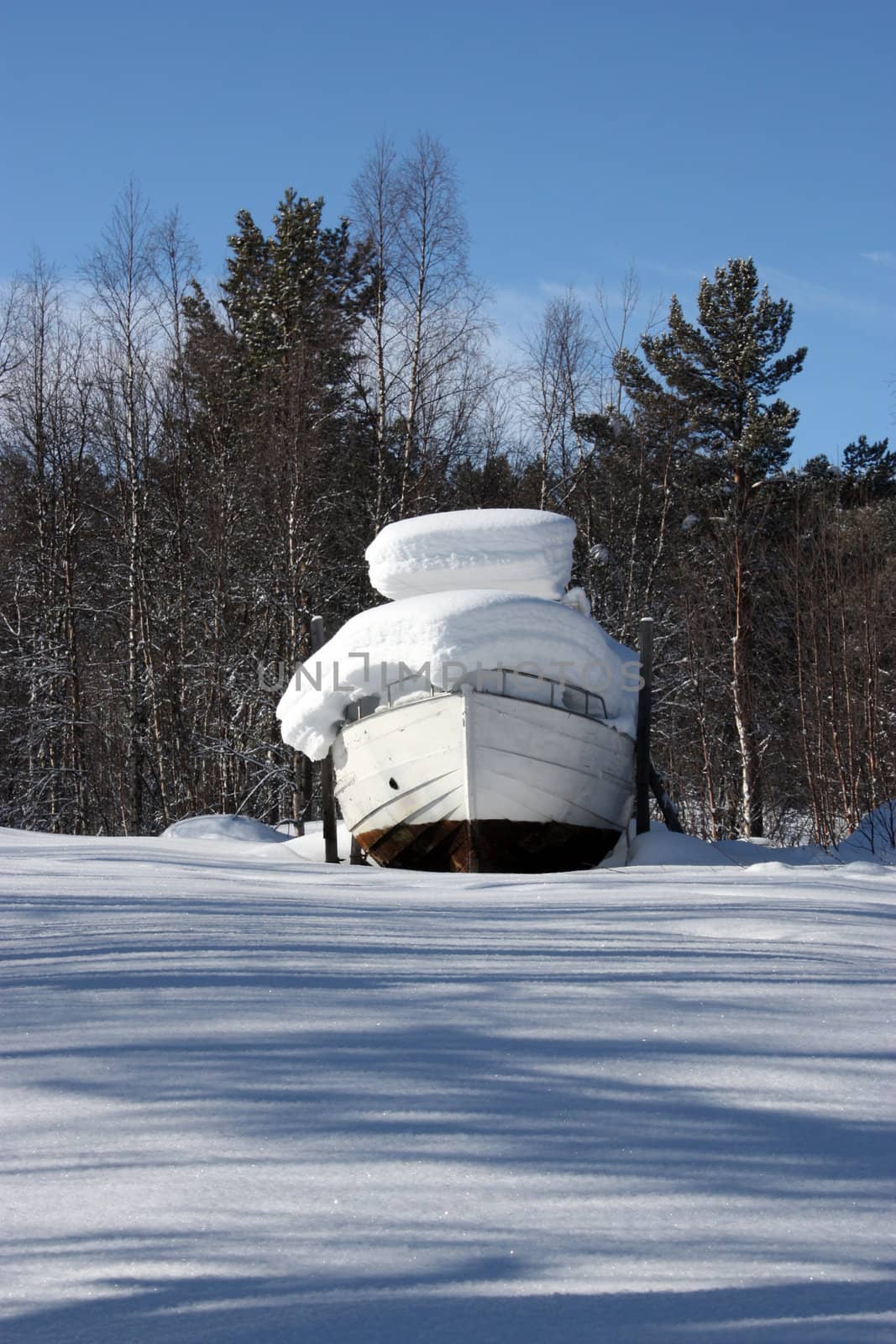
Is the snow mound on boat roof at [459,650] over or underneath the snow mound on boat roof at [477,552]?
underneath

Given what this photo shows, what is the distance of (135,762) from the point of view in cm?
1769

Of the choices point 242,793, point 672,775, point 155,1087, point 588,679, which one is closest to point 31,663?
point 242,793

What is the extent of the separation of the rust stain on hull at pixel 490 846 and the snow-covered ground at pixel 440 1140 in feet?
18.0

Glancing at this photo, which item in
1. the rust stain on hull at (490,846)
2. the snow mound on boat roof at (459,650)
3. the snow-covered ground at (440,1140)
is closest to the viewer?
the snow-covered ground at (440,1140)

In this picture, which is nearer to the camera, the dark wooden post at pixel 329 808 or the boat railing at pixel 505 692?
the boat railing at pixel 505 692

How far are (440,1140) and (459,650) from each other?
6.95 metres

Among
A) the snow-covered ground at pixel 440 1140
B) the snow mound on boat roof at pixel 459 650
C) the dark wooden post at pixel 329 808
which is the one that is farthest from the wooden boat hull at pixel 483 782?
the snow-covered ground at pixel 440 1140

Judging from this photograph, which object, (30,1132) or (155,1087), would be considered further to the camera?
(155,1087)

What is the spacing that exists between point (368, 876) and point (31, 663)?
13.9 m

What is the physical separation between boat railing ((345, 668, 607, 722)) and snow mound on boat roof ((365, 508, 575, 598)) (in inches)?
50.3

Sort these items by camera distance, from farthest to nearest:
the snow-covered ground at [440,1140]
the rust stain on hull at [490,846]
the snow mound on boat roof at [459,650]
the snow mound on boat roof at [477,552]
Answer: the snow mound on boat roof at [477,552]
the rust stain on hull at [490,846]
the snow mound on boat roof at [459,650]
the snow-covered ground at [440,1140]

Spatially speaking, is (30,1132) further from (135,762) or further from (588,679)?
(135,762)

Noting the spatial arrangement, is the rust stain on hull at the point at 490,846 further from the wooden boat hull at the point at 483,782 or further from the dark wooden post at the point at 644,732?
the dark wooden post at the point at 644,732

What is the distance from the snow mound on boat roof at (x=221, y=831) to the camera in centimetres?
1073
